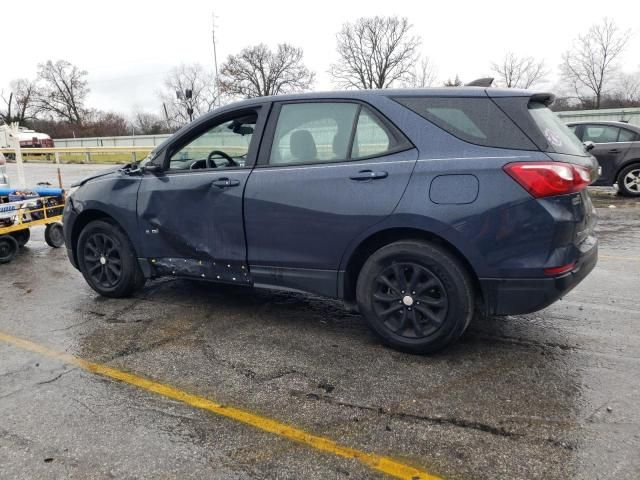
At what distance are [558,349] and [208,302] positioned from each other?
2979 mm

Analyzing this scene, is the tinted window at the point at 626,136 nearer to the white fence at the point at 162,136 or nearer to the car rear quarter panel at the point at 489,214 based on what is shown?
the white fence at the point at 162,136

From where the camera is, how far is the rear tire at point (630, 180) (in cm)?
1089

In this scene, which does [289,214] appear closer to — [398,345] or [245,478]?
[398,345]

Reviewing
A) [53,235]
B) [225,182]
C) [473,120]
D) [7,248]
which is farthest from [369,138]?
[53,235]

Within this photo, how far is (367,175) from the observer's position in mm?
3471

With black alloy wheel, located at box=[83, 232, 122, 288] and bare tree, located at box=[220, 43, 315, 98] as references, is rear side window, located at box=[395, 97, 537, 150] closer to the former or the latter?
black alloy wheel, located at box=[83, 232, 122, 288]

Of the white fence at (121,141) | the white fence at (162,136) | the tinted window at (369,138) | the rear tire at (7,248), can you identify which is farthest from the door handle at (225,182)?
the white fence at (121,141)

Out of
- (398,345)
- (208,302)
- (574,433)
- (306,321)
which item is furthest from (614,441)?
(208,302)

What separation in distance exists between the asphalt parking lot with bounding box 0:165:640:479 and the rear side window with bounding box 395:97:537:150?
4.73ft

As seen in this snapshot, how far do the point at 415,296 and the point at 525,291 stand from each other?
68 centimetres

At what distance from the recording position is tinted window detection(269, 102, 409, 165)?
354 centimetres

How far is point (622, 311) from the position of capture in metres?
4.30

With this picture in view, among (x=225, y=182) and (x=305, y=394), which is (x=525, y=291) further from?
(x=225, y=182)

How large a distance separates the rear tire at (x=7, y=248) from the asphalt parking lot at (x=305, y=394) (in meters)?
2.46
